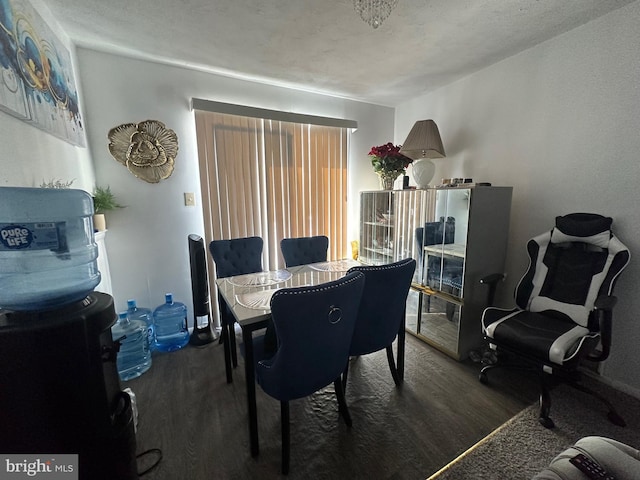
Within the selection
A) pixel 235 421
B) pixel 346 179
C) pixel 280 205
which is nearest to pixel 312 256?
pixel 280 205

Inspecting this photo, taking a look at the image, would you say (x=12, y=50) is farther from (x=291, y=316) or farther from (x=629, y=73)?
Result: (x=629, y=73)

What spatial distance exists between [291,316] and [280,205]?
6.46 ft

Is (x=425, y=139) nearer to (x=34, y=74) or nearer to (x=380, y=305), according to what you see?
(x=380, y=305)

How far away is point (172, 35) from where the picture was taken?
190cm

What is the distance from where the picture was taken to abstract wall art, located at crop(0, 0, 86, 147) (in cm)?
111

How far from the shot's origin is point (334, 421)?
5.28 ft

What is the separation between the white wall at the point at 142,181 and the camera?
7.13 ft

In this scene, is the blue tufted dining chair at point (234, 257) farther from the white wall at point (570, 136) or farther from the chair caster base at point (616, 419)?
the chair caster base at point (616, 419)

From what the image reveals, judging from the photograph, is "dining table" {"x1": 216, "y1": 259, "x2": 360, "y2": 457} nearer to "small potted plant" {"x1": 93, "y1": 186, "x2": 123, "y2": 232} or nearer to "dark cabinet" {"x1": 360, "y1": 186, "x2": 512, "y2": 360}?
"dark cabinet" {"x1": 360, "y1": 186, "x2": 512, "y2": 360}

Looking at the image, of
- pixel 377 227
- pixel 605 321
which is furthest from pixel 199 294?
pixel 605 321

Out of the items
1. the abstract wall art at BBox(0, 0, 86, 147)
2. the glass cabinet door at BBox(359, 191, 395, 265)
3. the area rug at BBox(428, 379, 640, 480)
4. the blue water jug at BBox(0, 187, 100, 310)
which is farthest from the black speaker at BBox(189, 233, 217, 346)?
the area rug at BBox(428, 379, 640, 480)

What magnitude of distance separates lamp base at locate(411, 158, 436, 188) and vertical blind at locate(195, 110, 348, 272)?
96cm

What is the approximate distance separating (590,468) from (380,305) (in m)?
0.97

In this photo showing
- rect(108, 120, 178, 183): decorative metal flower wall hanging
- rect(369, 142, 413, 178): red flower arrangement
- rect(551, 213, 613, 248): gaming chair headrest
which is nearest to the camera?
rect(551, 213, 613, 248): gaming chair headrest
